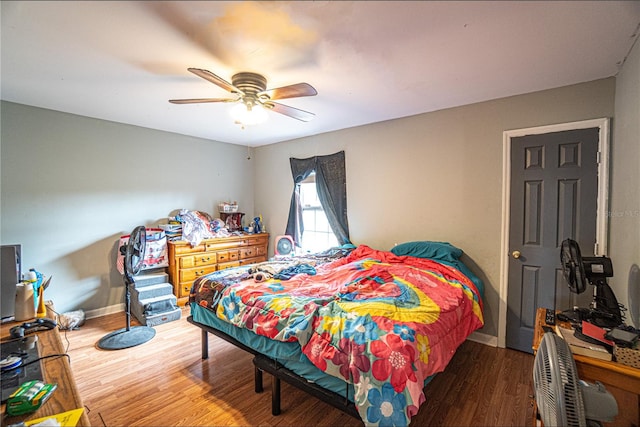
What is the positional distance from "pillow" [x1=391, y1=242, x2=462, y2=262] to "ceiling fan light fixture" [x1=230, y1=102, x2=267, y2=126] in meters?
2.12

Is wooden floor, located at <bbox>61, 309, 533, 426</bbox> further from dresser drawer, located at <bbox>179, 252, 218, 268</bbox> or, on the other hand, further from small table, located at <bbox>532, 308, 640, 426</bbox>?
dresser drawer, located at <bbox>179, 252, 218, 268</bbox>

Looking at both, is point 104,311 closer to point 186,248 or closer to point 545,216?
point 186,248

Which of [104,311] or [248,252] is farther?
[248,252]

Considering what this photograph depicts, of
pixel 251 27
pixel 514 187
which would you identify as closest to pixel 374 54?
pixel 251 27

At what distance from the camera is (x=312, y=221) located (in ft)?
15.5

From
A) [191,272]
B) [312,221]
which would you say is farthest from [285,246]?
[191,272]

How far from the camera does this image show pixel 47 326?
5.26 feet

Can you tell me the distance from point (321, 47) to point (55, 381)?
2249 millimetres

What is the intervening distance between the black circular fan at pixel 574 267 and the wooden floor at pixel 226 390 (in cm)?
95

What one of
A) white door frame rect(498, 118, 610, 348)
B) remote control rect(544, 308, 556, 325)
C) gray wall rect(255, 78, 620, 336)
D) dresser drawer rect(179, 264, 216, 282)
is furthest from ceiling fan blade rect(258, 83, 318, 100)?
dresser drawer rect(179, 264, 216, 282)

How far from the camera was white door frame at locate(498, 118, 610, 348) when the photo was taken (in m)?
2.31

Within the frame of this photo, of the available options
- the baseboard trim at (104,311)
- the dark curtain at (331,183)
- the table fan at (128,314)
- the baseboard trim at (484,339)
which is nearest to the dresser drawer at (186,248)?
the table fan at (128,314)

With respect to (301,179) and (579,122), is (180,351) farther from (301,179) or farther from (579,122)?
(579,122)

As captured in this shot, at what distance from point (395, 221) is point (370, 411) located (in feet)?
8.15
